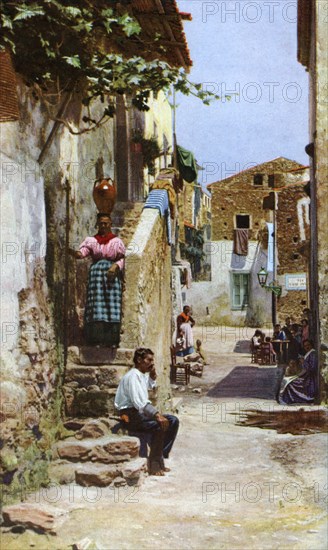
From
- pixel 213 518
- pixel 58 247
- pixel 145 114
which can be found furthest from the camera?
pixel 145 114

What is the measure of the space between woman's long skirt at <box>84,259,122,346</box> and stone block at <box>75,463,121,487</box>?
1.70 m

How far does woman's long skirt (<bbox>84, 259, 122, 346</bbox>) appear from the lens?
361 inches

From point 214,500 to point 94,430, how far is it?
1.62 meters

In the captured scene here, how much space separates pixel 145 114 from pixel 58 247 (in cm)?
910

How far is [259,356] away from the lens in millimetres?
23625

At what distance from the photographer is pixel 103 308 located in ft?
30.1

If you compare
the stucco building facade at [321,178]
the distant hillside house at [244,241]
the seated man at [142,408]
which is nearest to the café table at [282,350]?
the stucco building facade at [321,178]

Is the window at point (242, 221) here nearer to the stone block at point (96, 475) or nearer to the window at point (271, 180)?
the window at point (271, 180)

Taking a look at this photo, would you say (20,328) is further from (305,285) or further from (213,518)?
(305,285)

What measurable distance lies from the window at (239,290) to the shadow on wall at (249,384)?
16.2 metres

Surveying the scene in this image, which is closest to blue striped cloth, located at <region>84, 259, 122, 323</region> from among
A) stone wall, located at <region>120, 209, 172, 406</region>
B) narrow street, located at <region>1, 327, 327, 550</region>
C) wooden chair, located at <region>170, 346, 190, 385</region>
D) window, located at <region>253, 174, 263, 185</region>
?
stone wall, located at <region>120, 209, 172, 406</region>

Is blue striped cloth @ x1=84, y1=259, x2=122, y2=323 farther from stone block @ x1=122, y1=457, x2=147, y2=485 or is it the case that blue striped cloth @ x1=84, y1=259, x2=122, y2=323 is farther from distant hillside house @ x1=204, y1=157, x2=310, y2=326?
distant hillside house @ x1=204, y1=157, x2=310, y2=326

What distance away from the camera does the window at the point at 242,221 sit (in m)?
39.5

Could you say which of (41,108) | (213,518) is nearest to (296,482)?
(213,518)
